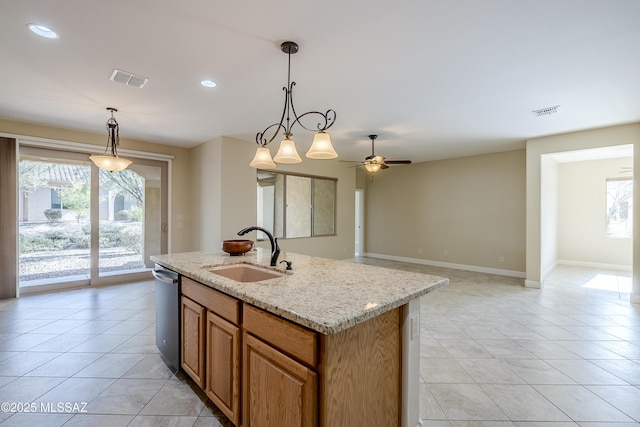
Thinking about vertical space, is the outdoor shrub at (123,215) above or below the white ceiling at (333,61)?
below

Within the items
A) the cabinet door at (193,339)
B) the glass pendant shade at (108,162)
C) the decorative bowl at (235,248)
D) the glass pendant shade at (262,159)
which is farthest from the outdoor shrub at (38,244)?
the glass pendant shade at (262,159)

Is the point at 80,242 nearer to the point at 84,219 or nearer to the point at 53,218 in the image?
the point at 84,219

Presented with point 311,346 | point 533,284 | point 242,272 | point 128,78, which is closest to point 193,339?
point 242,272

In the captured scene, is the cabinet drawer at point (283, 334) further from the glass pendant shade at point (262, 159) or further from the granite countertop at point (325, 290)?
the glass pendant shade at point (262, 159)

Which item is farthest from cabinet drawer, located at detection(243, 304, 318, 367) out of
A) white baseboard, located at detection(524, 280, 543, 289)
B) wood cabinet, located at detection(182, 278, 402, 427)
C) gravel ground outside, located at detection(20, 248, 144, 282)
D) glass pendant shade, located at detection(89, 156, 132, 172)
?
white baseboard, located at detection(524, 280, 543, 289)

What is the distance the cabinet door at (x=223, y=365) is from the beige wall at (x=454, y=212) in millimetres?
6390

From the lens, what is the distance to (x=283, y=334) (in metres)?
1.32

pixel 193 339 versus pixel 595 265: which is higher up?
pixel 193 339

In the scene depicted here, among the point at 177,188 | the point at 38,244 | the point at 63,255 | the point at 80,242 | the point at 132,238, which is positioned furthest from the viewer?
the point at 177,188

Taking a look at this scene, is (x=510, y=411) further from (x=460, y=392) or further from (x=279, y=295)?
(x=279, y=295)

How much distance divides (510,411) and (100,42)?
13.3ft

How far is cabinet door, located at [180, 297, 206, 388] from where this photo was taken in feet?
6.46

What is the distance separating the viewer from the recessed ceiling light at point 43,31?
2.03 metres

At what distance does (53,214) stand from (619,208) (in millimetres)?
11421
